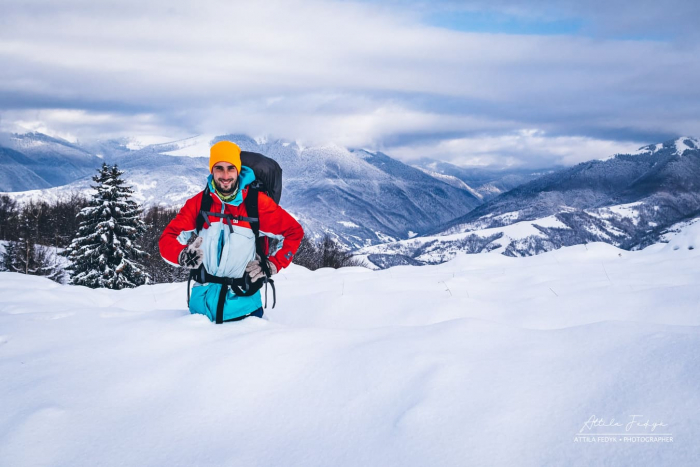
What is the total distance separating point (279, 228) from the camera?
4609 mm

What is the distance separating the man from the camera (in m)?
4.18

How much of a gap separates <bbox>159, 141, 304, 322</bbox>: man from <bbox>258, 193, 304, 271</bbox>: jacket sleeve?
11 millimetres

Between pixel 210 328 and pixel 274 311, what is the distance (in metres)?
2.46

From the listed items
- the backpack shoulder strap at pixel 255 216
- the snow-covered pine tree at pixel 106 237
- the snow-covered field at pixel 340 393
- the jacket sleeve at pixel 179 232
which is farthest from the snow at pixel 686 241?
the snow-covered pine tree at pixel 106 237

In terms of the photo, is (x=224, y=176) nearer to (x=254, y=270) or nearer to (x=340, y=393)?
(x=254, y=270)

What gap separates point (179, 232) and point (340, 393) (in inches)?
106

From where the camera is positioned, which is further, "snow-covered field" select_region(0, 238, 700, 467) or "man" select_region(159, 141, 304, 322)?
"man" select_region(159, 141, 304, 322)

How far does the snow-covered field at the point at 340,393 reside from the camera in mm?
2084

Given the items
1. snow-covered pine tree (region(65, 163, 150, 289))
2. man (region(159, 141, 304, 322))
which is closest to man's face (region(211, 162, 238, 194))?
man (region(159, 141, 304, 322))

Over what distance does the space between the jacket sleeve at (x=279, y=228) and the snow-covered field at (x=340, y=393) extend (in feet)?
2.84

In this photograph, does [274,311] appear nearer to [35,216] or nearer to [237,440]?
[237,440]

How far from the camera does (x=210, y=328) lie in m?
3.96

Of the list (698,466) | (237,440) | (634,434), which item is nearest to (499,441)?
(634,434)

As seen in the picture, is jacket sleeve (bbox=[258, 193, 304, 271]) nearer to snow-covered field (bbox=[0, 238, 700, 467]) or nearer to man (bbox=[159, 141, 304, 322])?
man (bbox=[159, 141, 304, 322])
